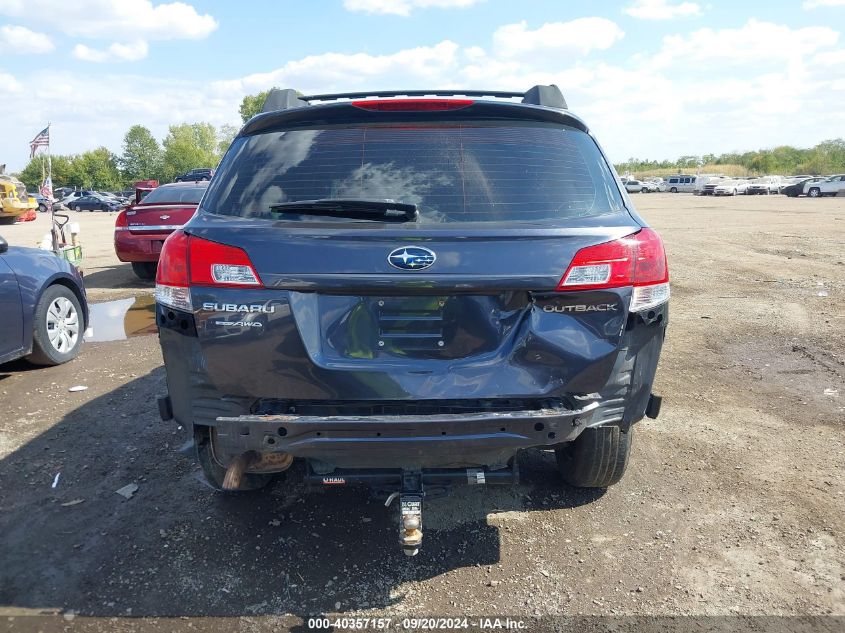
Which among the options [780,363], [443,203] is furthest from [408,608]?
[780,363]

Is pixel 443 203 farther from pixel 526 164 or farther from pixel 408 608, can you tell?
pixel 408 608

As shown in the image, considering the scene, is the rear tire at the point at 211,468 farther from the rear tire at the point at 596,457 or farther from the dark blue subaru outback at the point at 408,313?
the rear tire at the point at 596,457

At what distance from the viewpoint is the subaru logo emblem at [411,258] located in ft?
7.91

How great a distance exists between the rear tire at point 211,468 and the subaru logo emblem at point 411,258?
1144mm

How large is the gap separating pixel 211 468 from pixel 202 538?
14.3 inches

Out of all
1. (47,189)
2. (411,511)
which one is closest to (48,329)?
(411,511)

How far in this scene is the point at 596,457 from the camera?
10.6ft

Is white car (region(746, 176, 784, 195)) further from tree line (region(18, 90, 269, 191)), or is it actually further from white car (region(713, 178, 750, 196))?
tree line (region(18, 90, 269, 191))

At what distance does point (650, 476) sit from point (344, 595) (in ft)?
6.75

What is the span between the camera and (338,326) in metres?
2.46

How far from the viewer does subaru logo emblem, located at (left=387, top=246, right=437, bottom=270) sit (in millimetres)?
2412

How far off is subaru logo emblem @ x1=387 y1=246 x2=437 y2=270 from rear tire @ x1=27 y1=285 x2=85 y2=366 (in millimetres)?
4765

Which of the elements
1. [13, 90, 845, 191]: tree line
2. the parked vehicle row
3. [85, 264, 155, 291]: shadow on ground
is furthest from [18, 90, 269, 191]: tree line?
[85, 264, 155, 291]: shadow on ground

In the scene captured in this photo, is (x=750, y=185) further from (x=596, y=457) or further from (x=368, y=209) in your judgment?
(x=368, y=209)
